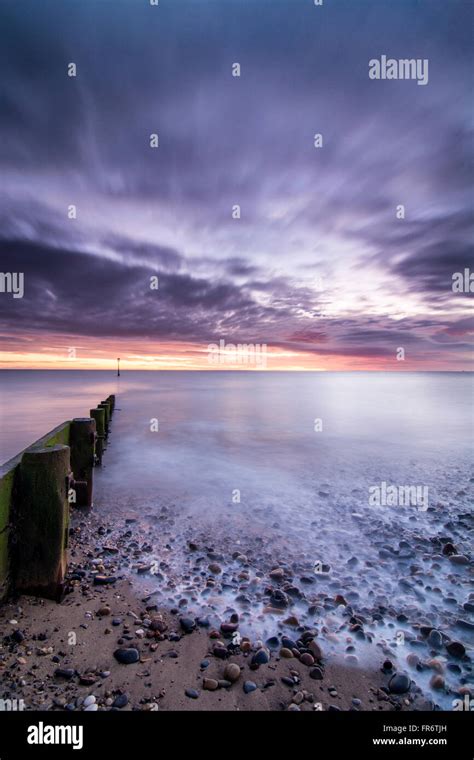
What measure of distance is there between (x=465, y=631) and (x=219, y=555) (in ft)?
10.9

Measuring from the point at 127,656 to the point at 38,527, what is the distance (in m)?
1.60

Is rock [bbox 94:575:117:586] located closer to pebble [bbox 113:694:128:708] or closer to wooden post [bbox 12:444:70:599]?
wooden post [bbox 12:444:70:599]

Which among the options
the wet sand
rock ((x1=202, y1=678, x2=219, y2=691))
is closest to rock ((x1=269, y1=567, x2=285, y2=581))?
the wet sand

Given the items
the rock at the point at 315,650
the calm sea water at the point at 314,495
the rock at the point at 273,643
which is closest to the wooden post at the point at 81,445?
the calm sea water at the point at 314,495

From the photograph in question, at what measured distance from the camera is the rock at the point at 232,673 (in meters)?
3.34

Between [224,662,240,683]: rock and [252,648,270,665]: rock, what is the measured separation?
0.68 ft

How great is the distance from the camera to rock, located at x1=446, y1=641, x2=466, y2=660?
12.6 ft

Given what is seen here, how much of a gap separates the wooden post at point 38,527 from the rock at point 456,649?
4351mm

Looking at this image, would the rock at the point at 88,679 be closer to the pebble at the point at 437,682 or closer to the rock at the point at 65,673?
the rock at the point at 65,673

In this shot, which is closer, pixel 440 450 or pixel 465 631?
pixel 465 631

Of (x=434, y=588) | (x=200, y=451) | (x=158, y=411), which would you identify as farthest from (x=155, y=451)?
(x=158, y=411)

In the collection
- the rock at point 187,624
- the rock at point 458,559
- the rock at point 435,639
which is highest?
the rock at point 187,624

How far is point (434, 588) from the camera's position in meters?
5.13
